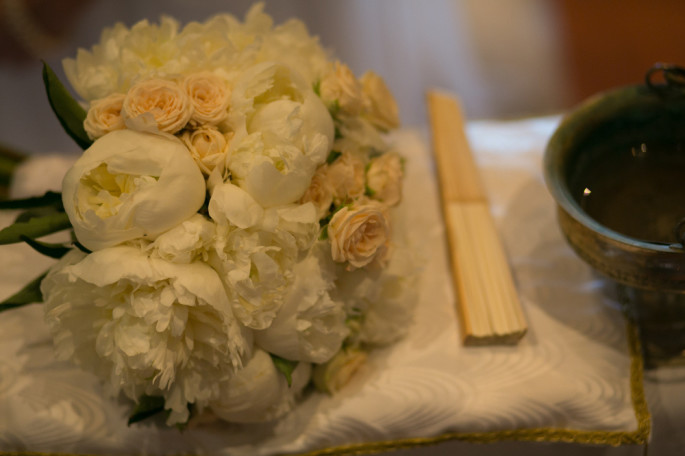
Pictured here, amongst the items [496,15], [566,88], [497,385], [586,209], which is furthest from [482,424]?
[496,15]

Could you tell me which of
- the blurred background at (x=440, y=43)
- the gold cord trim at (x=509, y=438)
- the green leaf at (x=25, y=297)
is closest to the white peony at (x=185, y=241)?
the green leaf at (x=25, y=297)

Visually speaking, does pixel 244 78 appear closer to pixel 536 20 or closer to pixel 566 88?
pixel 566 88

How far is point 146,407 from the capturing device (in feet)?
2.21

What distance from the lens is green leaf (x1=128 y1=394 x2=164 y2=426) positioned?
67cm

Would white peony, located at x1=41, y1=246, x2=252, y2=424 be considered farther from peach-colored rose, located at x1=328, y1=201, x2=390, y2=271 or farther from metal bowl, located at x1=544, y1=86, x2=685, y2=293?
metal bowl, located at x1=544, y1=86, x2=685, y2=293

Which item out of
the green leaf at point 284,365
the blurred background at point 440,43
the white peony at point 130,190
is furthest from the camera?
the blurred background at point 440,43

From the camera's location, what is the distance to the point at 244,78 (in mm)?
649

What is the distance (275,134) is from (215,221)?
0.36ft

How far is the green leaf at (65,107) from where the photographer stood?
2.14 ft

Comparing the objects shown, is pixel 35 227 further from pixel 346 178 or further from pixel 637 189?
pixel 637 189

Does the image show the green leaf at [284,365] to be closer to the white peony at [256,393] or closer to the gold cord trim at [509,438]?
the white peony at [256,393]

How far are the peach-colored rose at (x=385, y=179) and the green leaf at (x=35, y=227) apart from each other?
37 cm

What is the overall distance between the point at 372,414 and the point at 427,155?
0.51 meters

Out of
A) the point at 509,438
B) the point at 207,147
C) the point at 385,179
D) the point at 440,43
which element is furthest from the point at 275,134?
the point at 440,43
